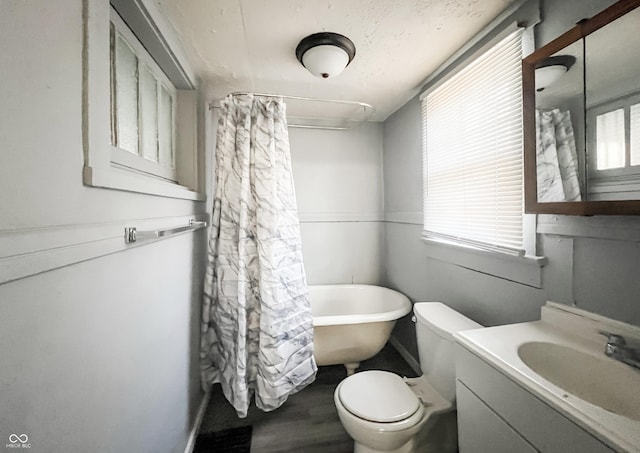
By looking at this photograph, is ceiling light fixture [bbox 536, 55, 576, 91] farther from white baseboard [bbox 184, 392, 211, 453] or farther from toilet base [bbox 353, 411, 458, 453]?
white baseboard [bbox 184, 392, 211, 453]

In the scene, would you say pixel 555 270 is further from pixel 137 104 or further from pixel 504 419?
pixel 137 104

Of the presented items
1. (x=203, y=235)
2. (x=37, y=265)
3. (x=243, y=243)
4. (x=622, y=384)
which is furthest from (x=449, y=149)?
(x=37, y=265)

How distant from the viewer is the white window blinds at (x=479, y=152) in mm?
1132

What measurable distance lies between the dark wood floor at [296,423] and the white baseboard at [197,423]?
3cm

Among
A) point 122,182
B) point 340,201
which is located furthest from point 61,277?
point 340,201

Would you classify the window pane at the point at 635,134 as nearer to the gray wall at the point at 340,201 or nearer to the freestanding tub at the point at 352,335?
the freestanding tub at the point at 352,335

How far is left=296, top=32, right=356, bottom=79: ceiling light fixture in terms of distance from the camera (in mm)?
1255

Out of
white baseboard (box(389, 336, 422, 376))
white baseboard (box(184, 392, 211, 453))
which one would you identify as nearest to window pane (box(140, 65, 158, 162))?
white baseboard (box(184, 392, 211, 453))

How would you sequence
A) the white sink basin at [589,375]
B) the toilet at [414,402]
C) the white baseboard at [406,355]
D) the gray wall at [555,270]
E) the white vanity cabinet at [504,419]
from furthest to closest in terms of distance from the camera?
the white baseboard at [406,355]
the toilet at [414,402]
the gray wall at [555,270]
the white sink basin at [589,375]
the white vanity cabinet at [504,419]

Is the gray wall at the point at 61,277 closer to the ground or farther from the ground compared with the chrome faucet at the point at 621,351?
farther from the ground

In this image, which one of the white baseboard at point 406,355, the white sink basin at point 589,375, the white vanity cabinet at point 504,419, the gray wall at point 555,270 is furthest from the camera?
the white baseboard at point 406,355

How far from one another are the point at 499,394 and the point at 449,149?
4.35ft

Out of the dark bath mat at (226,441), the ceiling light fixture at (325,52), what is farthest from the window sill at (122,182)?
the dark bath mat at (226,441)

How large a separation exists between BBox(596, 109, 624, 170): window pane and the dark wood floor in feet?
5.77
